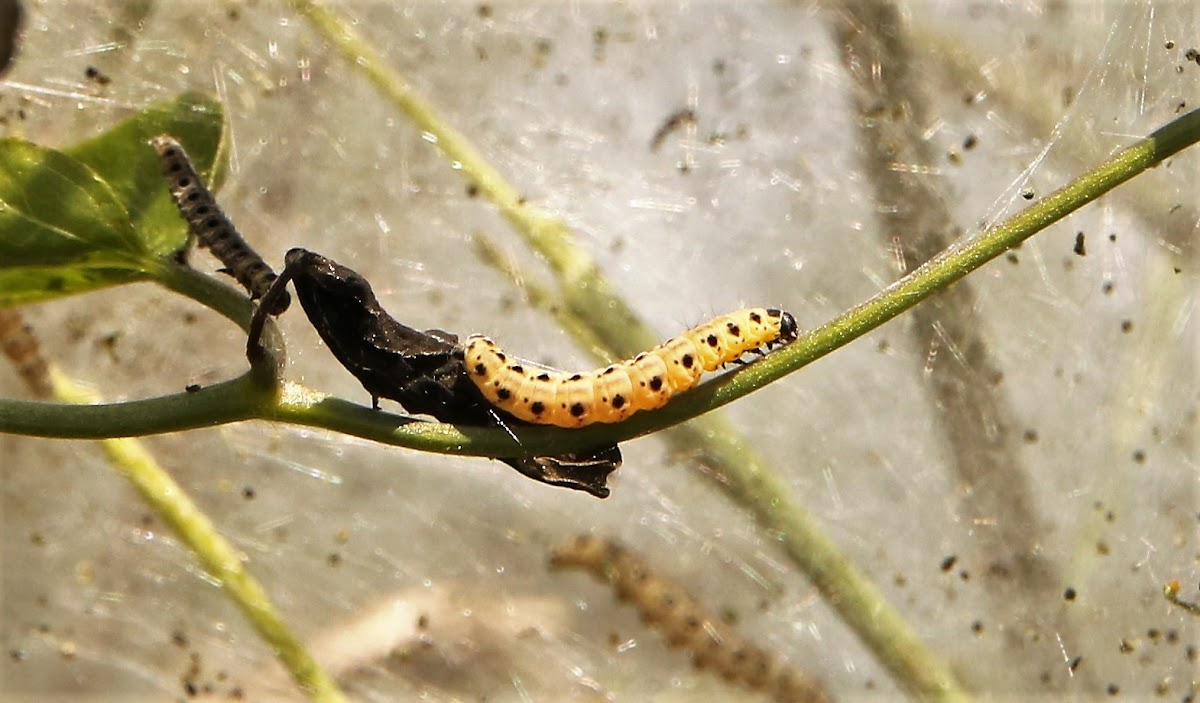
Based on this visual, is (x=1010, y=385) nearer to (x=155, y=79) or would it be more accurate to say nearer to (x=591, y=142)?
(x=591, y=142)

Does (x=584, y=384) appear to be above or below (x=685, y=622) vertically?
below

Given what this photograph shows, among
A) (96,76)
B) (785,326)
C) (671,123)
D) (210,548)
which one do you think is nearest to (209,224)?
(785,326)

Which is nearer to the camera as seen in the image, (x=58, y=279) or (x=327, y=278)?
(x=327, y=278)

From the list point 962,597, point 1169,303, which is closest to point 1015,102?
point 1169,303

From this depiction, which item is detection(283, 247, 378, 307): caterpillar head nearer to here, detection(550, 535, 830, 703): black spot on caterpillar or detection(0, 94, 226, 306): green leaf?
detection(0, 94, 226, 306): green leaf

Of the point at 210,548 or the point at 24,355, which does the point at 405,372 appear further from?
the point at 24,355
